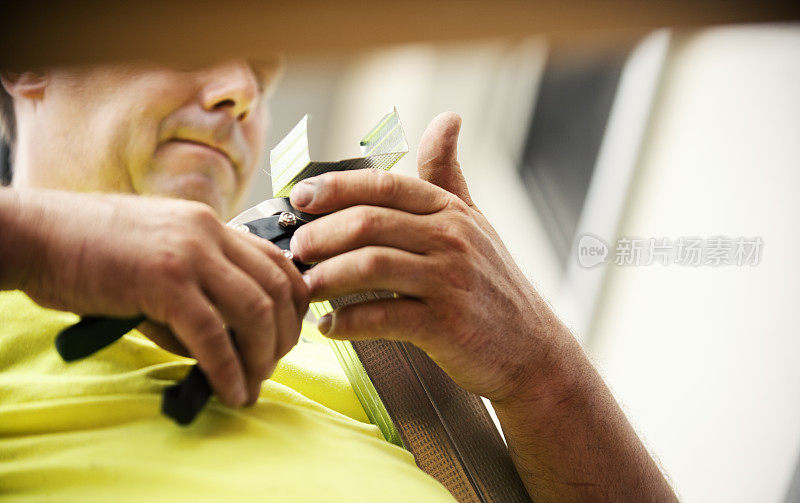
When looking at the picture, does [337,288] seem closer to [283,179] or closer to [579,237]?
[283,179]

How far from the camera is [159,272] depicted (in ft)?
1.14

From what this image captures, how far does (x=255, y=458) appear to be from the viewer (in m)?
0.44

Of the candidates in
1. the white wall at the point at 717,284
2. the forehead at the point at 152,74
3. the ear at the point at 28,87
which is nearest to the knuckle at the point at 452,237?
the forehead at the point at 152,74

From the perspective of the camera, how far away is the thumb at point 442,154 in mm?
641

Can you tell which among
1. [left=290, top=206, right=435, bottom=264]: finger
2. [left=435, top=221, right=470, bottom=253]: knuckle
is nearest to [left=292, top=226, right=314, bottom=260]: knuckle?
[left=290, top=206, right=435, bottom=264]: finger

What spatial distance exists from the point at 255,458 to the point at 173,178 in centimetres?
56

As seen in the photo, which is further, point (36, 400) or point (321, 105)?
point (321, 105)

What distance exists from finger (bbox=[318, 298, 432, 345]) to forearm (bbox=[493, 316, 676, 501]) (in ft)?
0.57

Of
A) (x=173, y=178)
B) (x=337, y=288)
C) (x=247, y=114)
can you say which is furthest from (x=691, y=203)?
(x=337, y=288)

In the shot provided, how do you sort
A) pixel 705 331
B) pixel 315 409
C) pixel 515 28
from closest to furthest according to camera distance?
pixel 515 28 < pixel 315 409 < pixel 705 331

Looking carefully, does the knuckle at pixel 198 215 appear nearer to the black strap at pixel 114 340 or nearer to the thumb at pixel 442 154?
the black strap at pixel 114 340

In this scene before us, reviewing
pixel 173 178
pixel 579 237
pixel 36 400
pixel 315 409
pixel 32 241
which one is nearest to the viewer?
pixel 32 241

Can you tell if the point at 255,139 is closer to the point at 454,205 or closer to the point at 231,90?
the point at 231,90

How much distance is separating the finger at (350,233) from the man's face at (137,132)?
1.56 feet
